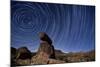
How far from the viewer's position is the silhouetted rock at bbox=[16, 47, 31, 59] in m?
1.64

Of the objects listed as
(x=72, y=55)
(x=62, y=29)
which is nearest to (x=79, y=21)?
(x=62, y=29)

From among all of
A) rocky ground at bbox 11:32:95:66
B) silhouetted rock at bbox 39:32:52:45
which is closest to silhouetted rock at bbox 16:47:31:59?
rocky ground at bbox 11:32:95:66

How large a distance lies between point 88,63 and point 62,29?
0.42 m

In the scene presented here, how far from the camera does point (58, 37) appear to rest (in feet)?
5.74

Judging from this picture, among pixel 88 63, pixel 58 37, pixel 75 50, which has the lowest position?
pixel 88 63

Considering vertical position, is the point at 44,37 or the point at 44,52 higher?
the point at 44,37

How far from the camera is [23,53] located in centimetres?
165

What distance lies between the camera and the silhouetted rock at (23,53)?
5.37 feet

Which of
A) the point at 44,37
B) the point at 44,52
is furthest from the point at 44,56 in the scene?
the point at 44,37

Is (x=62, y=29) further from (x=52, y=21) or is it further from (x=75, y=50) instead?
(x=75, y=50)

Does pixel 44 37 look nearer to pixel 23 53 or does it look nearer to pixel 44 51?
pixel 44 51
